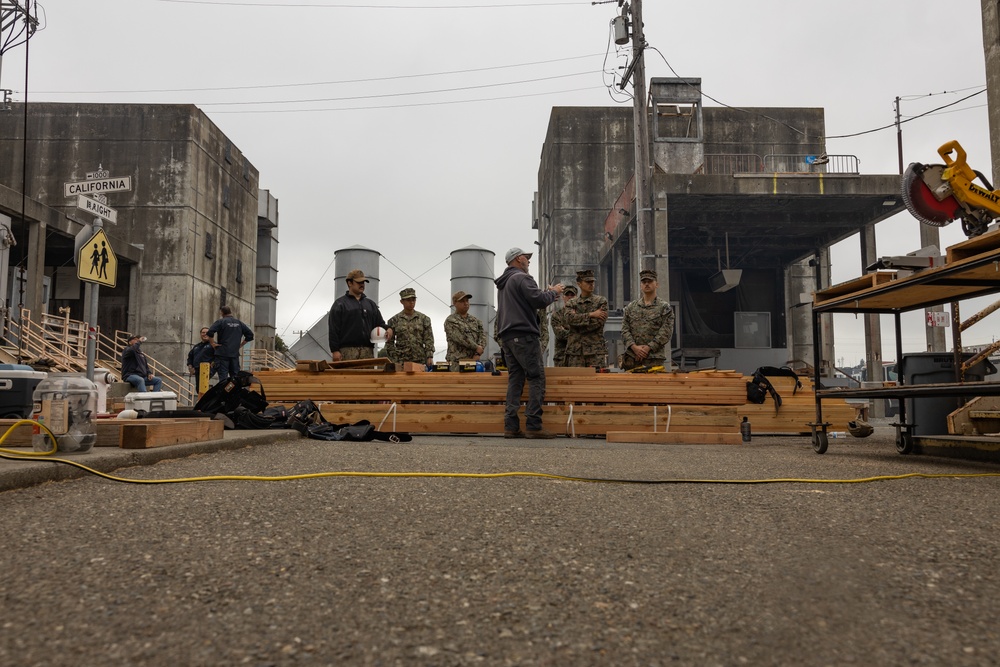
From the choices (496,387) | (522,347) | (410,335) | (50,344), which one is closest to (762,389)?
(522,347)

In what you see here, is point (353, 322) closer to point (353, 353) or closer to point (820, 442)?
point (353, 353)

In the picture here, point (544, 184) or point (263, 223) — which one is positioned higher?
point (544, 184)

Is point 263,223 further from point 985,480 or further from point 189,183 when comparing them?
point 985,480

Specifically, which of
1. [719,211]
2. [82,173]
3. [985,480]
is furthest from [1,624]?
[82,173]

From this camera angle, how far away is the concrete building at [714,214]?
786 inches

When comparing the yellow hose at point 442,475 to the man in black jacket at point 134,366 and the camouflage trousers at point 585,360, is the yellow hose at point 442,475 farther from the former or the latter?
the man in black jacket at point 134,366

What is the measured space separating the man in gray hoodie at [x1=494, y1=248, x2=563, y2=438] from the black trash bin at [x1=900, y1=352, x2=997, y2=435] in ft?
12.7

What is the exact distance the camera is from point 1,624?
1.66 meters

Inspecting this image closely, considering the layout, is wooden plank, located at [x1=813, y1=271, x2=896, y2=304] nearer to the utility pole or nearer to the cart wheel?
the cart wheel

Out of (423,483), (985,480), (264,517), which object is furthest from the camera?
(985,480)

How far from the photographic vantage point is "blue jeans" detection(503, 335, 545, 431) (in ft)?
25.9

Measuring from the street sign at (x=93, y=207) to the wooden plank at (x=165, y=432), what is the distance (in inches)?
145

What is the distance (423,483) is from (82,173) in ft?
103

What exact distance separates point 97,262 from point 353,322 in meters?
3.14
